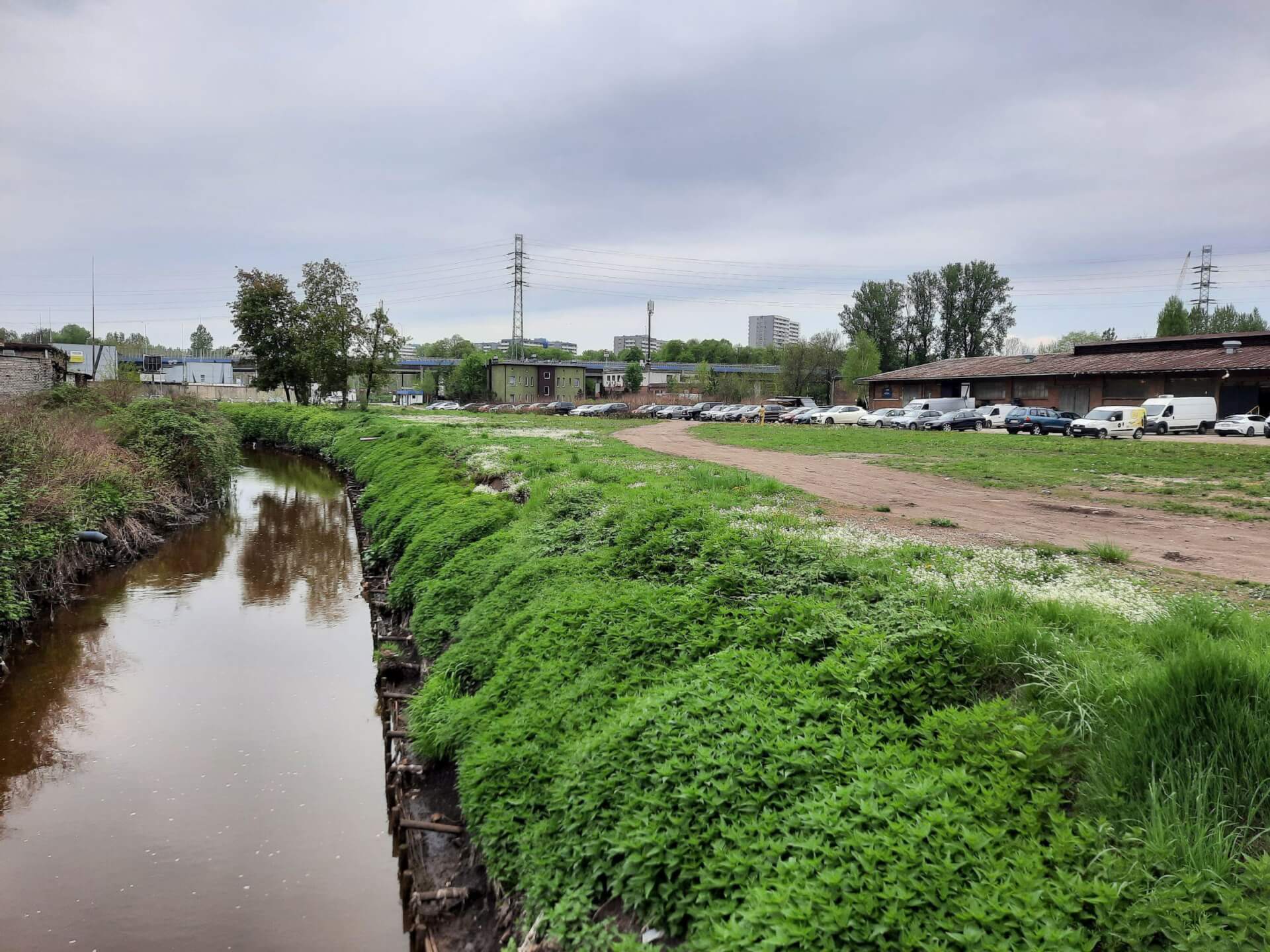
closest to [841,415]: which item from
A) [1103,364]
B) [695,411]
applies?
[1103,364]

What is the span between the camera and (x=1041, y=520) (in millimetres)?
11242

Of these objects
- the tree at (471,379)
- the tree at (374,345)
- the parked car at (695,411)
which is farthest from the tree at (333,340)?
the tree at (471,379)

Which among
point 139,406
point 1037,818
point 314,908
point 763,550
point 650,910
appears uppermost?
point 139,406

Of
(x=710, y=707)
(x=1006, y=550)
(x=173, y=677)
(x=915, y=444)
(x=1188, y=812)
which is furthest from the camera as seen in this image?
(x=915, y=444)

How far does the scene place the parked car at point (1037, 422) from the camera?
3872 cm

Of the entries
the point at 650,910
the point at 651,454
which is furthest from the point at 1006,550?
the point at 651,454

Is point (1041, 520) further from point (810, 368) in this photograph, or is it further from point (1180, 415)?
point (810, 368)

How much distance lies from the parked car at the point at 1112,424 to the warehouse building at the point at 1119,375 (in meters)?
10.6

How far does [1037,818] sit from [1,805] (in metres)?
8.91

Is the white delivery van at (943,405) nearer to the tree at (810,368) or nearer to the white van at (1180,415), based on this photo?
the white van at (1180,415)

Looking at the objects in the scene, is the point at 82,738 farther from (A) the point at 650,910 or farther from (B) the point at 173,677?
(A) the point at 650,910

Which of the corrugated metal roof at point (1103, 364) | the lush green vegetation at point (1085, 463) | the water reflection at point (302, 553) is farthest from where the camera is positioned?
the corrugated metal roof at point (1103, 364)

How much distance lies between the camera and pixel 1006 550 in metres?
8.41

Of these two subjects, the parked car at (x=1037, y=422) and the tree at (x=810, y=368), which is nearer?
the parked car at (x=1037, y=422)
